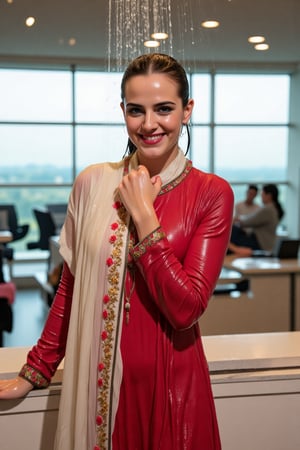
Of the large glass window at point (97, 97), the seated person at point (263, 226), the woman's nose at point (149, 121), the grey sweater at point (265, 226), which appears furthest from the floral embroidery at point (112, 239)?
the grey sweater at point (265, 226)

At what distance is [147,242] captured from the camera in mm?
1257

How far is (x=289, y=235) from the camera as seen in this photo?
5.20 meters

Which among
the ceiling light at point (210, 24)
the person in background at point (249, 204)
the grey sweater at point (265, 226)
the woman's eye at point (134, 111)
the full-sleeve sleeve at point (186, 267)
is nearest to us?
the full-sleeve sleeve at point (186, 267)

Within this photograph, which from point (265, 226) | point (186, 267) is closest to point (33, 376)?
point (186, 267)

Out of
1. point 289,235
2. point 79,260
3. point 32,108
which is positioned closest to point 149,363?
point 79,260

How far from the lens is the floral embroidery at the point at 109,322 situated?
4.41 ft

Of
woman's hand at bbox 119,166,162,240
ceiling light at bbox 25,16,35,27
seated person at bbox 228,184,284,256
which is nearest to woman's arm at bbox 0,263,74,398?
woman's hand at bbox 119,166,162,240

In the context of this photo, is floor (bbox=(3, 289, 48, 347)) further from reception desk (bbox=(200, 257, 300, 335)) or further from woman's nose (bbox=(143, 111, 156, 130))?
woman's nose (bbox=(143, 111, 156, 130))

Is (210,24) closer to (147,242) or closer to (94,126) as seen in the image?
(94,126)

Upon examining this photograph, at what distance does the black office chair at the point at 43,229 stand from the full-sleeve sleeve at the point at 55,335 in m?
2.79

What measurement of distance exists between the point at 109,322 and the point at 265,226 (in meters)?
3.86

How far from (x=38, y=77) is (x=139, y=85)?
1.98 m

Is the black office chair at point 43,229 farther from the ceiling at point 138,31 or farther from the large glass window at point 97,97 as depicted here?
the ceiling at point 138,31

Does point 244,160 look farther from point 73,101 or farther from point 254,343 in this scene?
point 254,343
